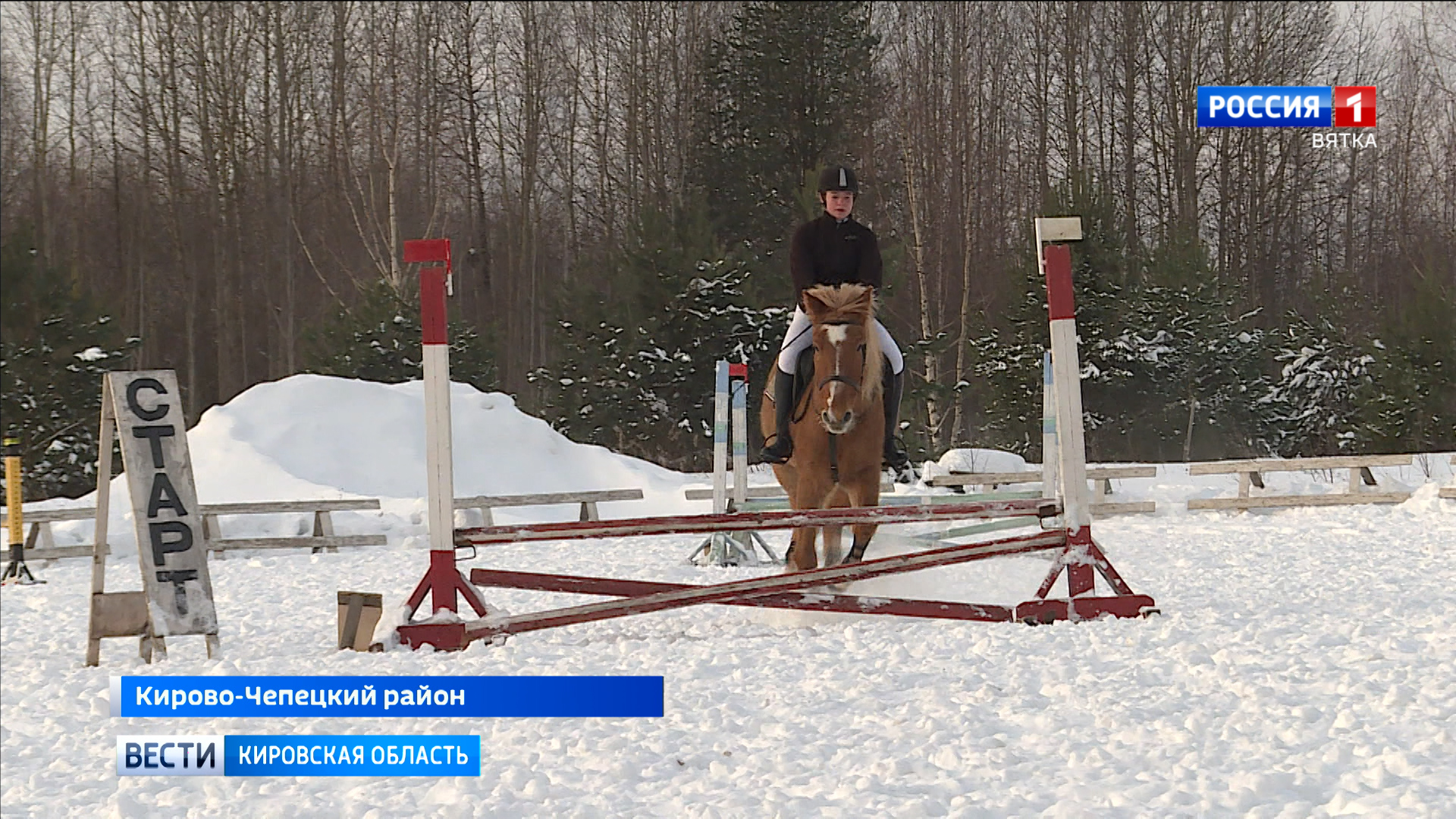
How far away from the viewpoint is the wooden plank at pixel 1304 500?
547 inches

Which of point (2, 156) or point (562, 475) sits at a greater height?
point (2, 156)

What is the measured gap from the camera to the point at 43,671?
6.23 m

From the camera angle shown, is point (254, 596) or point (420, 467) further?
point (420, 467)

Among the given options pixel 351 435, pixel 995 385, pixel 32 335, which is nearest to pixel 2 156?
pixel 32 335

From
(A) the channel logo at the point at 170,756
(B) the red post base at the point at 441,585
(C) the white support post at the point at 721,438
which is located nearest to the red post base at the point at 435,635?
(B) the red post base at the point at 441,585

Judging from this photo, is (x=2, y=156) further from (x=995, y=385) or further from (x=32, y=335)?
(x=995, y=385)

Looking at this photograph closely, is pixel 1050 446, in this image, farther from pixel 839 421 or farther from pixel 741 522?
pixel 741 522

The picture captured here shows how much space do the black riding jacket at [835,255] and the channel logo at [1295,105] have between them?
12.2 m

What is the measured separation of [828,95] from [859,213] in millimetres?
2540

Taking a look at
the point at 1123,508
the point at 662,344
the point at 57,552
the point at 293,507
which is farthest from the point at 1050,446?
the point at 662,344

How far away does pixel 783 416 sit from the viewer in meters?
7.09

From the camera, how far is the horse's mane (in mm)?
6586
